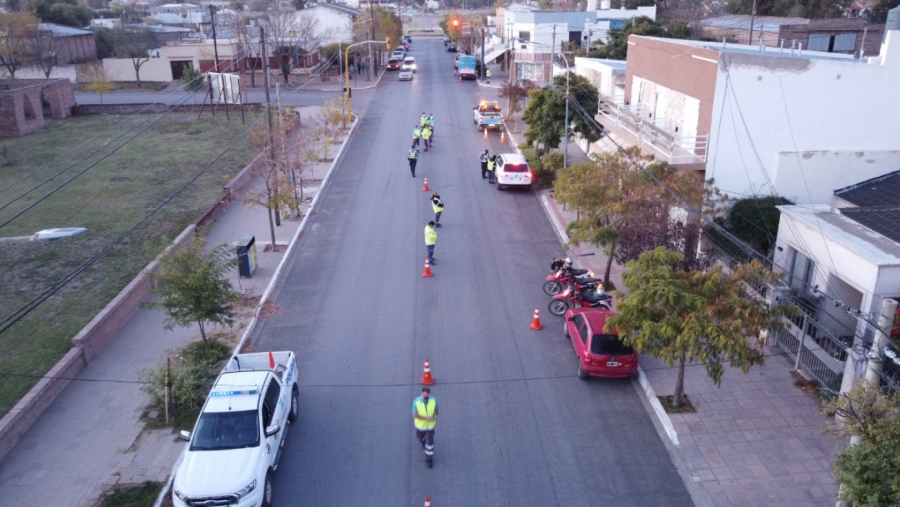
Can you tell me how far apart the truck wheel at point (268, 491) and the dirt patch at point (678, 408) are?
7521 millimetres

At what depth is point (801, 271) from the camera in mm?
16188

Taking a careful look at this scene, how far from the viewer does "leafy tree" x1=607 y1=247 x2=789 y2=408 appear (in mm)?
12062

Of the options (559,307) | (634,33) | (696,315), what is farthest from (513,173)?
(634,33)

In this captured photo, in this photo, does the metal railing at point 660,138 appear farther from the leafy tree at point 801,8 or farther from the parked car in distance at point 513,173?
the leafy tree at point 801,8

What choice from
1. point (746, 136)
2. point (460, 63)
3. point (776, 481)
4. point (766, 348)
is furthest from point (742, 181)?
point (460, 63)

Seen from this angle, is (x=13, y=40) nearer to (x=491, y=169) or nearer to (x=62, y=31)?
(x=62, y=31)

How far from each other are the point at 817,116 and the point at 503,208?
11213 millimetres

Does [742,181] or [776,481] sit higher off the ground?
[742,181]

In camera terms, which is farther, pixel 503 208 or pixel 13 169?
pixel 13 169

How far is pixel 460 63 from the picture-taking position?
227 feet

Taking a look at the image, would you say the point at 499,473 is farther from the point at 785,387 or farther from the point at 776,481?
the point at 785,387

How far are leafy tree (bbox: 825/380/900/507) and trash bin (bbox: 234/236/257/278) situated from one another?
16085 mm

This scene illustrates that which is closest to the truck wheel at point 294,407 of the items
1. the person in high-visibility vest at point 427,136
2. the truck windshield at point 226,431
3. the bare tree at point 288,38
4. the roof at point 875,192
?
the truck windshield at point 226,431

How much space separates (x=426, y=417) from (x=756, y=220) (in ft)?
42.4
